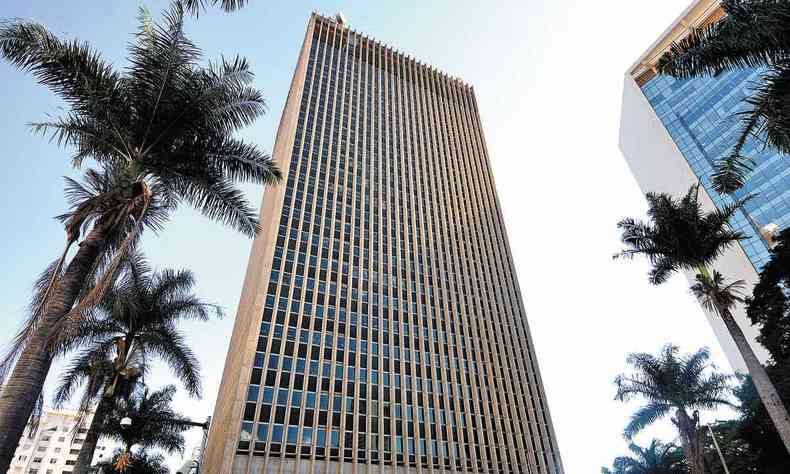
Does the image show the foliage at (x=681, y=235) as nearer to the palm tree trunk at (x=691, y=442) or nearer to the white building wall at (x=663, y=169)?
the palm tree trunk at (x=691, y=442)

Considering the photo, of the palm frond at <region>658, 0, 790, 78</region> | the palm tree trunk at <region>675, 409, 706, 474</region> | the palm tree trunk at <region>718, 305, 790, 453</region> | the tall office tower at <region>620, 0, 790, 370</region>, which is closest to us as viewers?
the palm frond at <region>658, 0, 790, 78</region>

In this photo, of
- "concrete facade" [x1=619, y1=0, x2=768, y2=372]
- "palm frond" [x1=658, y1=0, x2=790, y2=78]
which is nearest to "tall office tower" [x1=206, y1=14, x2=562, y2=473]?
"concrete facade" [x1=619, y1=0, x2=768, y2=372]

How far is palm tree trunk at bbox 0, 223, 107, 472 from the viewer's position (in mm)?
7883

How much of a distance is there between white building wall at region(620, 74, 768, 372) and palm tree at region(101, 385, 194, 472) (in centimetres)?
7221

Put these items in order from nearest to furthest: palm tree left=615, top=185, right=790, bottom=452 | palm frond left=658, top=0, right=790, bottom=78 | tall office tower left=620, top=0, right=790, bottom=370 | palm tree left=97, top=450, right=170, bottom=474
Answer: palm frond left=658, top=0, right=790, bottom=78 → palm tree left=615, top=185, right=790, bottom=452 → palm tree left=97, top=450, right=170, bottom=474 → tall office tower left=620, top=0, right=790, bottom=370

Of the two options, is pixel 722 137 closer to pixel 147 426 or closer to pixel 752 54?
pixel 752 54

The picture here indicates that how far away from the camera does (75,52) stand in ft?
35.8

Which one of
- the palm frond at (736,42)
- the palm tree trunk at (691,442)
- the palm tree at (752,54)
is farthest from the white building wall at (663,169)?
the palm frond at (736,42)

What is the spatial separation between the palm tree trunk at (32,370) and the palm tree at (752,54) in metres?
18.8

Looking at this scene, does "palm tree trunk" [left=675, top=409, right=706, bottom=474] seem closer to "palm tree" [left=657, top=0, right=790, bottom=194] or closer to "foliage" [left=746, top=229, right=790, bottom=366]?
"foliage" [left=746, top=229, right=790, bottom=366]

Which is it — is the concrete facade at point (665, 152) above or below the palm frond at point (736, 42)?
above

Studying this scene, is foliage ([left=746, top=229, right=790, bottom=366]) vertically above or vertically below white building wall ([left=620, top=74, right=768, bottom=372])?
below

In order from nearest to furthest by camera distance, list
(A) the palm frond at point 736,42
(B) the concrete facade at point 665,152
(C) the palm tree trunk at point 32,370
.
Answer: (C) the palm tree trunk at point 32,370 → (A) the palm frond at point 736,42 → (B) the concrete facade at point 665,152

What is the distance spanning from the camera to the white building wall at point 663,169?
69.1 meters
